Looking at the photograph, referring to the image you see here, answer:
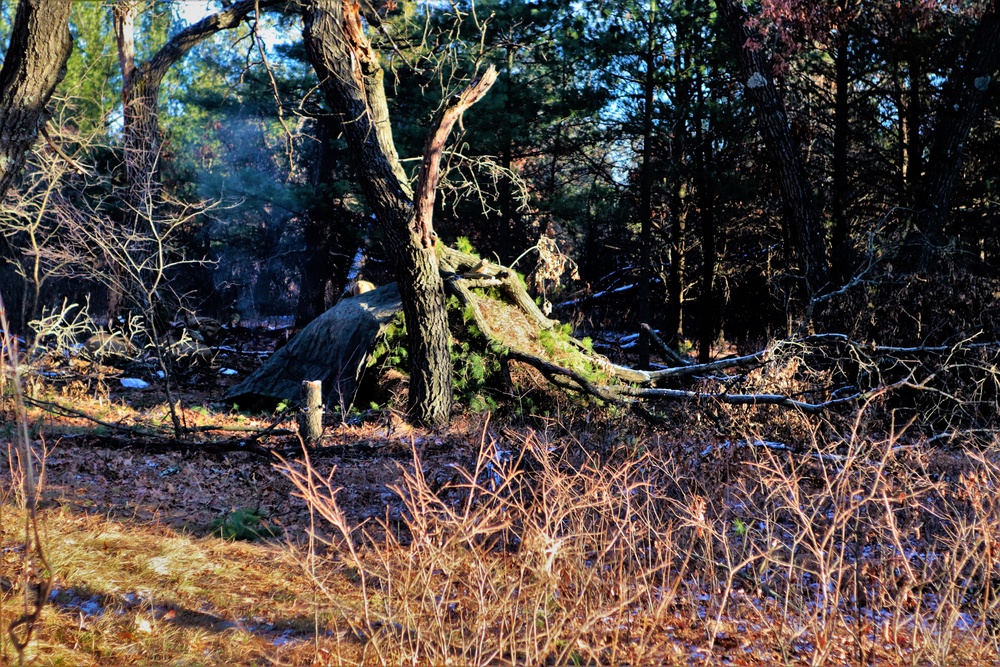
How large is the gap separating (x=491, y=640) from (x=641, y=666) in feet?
2.38

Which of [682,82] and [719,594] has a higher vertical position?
[682,82]

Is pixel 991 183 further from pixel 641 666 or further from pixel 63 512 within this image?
pixel 63 512

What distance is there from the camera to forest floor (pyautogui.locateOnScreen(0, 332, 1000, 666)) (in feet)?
12.1

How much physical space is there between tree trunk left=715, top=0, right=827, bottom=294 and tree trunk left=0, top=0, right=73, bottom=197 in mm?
8949

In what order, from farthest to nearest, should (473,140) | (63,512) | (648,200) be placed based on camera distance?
(473,140) < (648,200) < (63,512)

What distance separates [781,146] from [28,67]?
931cm

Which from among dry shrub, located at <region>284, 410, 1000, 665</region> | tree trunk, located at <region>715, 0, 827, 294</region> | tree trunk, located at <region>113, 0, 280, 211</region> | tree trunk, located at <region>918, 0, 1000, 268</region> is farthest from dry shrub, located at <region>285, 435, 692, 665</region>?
tree trunk, located at <region>113, 0, 280, 211</region>

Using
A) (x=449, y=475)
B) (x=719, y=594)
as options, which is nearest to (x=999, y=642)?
(x=719, y=594)

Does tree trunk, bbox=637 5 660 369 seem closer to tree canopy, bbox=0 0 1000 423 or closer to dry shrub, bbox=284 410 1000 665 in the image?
tree canopy, bbox=0 0 1000 423

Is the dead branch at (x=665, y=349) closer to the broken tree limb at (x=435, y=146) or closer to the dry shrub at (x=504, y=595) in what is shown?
the broken tree limb at (x=435, y=146)

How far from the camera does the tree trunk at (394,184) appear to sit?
8.59 meters

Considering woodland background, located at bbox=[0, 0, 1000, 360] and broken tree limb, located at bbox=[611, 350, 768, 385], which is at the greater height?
woodland background, located at bbox=[0, 0, 1000, 360]

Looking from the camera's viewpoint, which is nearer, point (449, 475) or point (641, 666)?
point (641, 666)

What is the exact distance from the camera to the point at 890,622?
437 centimetres
